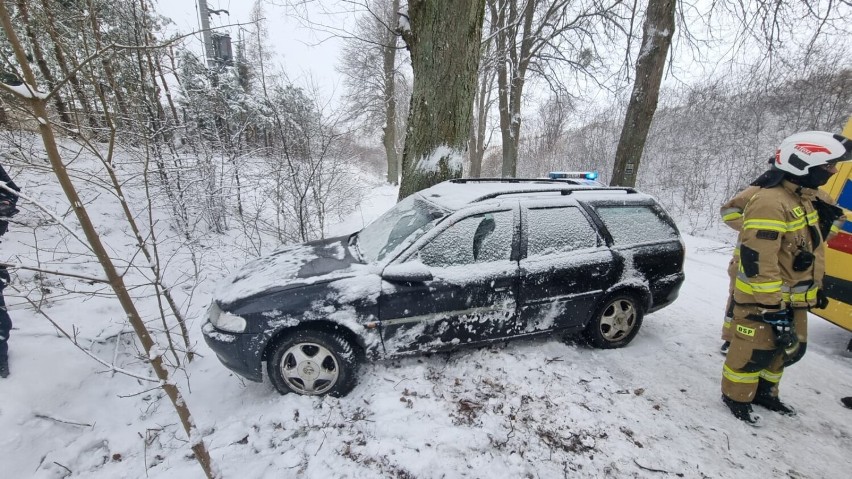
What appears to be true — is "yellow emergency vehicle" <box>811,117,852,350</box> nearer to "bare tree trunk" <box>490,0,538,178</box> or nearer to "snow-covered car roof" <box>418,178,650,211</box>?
"snow-covered car roof" <box>418,178,650,211</box>

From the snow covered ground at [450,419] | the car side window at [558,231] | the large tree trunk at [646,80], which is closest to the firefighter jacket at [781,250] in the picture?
the snow covered ground at [450,419]

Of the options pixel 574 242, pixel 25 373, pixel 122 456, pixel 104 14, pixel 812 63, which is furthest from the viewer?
pixel 812 63

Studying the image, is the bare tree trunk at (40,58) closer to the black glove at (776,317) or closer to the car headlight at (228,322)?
the car headlight at (228,322)

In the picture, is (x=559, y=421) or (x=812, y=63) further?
(x=812, y=63)

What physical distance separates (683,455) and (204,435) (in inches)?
130

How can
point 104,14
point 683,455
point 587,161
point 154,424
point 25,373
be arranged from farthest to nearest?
point 587,161
point 104,14
point 25,373
point 154,424
point 683,455

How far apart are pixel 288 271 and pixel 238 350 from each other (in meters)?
0.70

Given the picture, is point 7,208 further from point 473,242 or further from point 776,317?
point 776,317

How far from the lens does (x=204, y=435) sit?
8.13ft

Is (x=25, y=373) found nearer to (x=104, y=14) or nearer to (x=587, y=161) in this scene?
(x=104, y=14)

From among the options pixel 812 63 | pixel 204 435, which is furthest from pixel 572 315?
pixel 812 63

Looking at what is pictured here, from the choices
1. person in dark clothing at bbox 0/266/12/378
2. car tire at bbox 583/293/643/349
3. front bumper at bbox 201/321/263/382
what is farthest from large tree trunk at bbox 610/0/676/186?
person in dark clothing at bbox 0/266/12/378

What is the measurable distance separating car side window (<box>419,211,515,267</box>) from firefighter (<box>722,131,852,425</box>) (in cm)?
161

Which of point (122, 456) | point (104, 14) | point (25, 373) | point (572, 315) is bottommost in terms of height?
point (122, 456)
